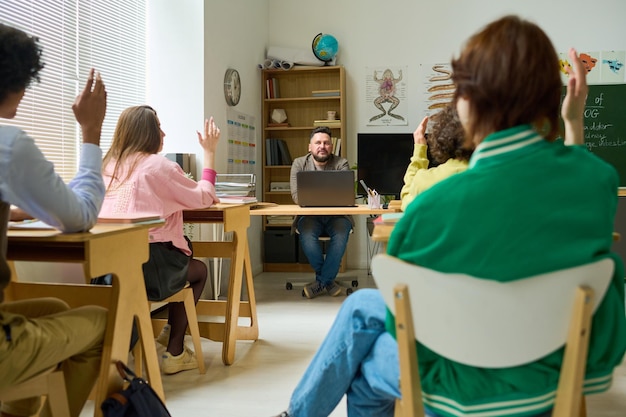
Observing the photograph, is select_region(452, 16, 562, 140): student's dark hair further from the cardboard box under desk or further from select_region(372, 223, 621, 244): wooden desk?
the cardboard box under desk

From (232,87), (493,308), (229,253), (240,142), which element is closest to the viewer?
(493,308)

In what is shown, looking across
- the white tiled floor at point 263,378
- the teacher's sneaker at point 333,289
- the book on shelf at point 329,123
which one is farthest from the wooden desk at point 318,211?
the book on shelf at point 329,123

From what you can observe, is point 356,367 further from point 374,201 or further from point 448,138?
point 374,201

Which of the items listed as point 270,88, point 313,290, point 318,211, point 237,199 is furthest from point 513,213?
point 270,88

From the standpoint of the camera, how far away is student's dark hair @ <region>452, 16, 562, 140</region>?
98 centimetres

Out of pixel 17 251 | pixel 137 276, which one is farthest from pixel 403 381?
pixel 17 251

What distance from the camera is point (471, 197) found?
0.93 metres

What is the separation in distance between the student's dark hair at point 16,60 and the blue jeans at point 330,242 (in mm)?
3090

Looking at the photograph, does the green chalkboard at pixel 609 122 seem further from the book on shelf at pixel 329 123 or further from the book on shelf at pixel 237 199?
the book on shelf at pixel 237 199

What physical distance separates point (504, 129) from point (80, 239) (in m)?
1.01

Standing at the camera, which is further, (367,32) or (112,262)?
(367,32)

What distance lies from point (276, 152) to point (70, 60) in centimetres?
253

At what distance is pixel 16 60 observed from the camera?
1.33m

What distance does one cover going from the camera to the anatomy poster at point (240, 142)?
4480 millimetres
